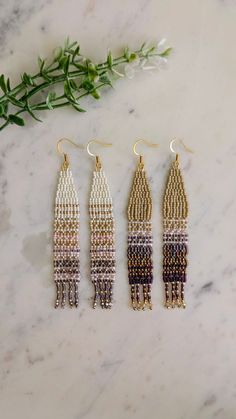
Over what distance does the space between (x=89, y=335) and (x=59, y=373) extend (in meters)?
0.11

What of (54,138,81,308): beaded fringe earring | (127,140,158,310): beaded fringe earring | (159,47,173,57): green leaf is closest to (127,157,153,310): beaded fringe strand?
(127,140,158,310): beaded fringe earring

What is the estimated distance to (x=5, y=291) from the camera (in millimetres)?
1182

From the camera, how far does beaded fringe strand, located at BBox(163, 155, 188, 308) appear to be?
1.18 meters

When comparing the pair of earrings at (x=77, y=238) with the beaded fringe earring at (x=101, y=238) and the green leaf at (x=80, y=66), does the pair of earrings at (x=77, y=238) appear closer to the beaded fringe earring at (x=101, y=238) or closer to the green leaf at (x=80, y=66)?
the beaded fringe earring at (x=101, y=238)

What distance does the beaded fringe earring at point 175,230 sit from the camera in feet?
3.88

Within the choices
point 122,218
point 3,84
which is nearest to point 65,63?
point 3,84

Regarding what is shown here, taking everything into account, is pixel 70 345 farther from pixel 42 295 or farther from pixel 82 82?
pixel 82 82

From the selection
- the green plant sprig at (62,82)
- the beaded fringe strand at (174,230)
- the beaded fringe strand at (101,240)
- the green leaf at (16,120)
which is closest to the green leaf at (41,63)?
the green plant sprig at (62,82)

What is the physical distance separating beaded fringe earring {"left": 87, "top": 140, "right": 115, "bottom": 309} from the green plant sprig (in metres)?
0.12

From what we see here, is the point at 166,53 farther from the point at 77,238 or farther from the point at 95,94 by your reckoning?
the point at 77,238

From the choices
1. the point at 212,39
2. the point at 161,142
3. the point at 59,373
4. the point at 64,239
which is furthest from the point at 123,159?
the point at 59,373

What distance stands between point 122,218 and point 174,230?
115 millimetres

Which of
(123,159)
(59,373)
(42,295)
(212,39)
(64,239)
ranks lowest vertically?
(59,373)

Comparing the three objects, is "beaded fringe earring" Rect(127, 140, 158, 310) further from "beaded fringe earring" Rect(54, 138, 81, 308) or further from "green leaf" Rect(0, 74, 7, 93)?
"green leaf" Rect(0, 74, 7, 93)
